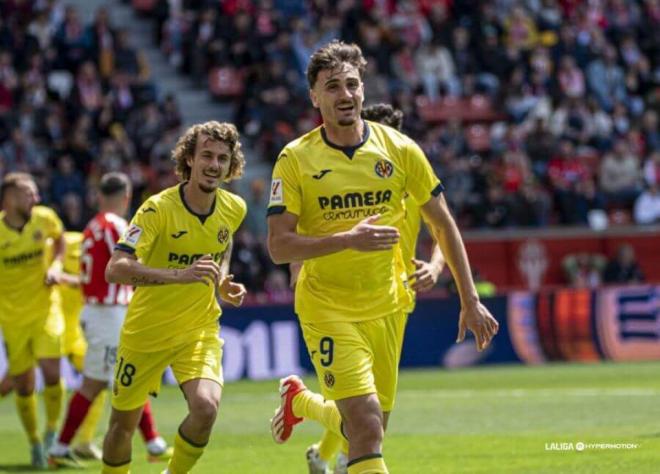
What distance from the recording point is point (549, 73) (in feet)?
107

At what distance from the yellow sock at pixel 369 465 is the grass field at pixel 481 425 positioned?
9.08 feet

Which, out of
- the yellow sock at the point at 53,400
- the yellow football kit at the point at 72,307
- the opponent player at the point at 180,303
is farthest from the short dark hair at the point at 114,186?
the opponent player at the point at 180,303

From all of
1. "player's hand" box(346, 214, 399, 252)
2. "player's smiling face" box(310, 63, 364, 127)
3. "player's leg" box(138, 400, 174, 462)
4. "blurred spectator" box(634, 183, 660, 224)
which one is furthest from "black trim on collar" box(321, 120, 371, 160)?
"blurred spectator" box(634, 183, 660, 224)

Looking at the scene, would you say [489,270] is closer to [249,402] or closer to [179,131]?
[179,131]

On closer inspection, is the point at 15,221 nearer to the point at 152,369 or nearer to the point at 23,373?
the point at 23,373

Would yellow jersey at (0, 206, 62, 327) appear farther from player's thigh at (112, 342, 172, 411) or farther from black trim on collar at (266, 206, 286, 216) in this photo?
black trim on collar at (266, 206, 286, 216)

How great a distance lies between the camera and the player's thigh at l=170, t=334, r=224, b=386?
394 inches

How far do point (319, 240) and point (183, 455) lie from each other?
6.84 ft

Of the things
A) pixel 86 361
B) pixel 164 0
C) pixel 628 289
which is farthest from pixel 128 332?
pixel 164 0

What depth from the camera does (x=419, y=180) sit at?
906 centimetres

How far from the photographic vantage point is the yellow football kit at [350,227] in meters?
8.93

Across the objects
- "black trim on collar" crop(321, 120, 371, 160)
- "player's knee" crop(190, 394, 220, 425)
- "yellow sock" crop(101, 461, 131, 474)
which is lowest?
"yellow sock" crop(101, 461, 131, 474)

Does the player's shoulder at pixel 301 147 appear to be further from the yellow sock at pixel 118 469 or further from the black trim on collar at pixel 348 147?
the yellow sock at pixel 118 469

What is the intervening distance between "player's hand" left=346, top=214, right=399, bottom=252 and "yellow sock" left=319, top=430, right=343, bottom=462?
2841 mm
